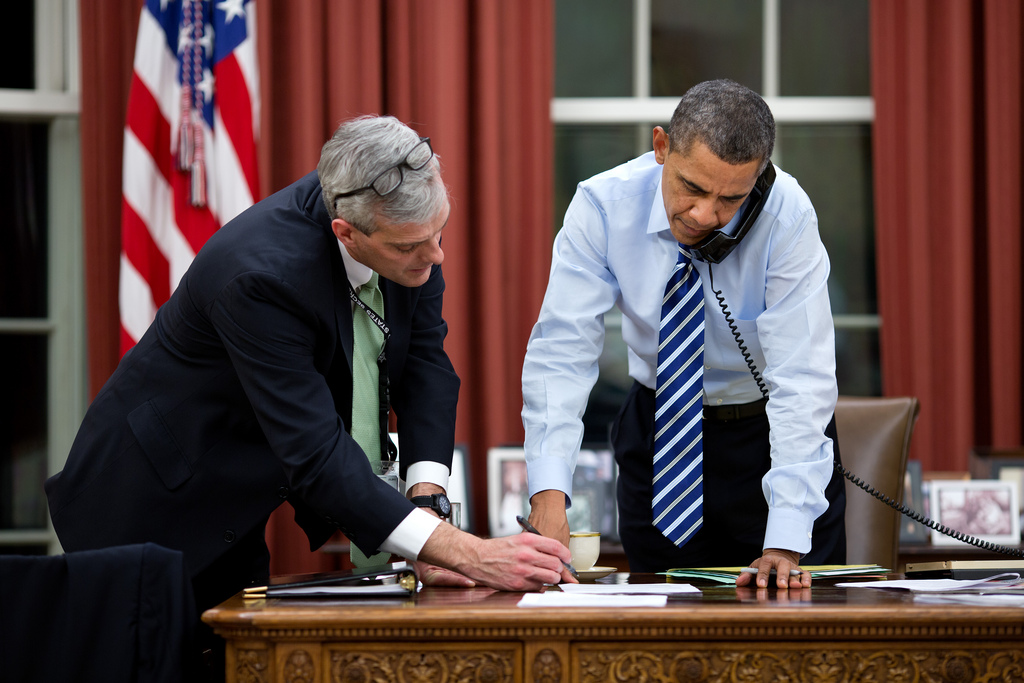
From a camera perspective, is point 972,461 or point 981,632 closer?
point 981,632

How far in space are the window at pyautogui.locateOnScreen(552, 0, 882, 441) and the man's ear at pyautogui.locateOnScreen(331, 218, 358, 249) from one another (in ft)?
6.75

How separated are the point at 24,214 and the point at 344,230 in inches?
101

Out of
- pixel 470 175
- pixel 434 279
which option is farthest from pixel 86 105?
pixel 434 279

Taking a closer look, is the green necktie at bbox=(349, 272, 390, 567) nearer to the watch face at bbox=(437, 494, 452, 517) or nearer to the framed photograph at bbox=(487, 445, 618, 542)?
the watch face at bbox=(437, 494, 452, 517)

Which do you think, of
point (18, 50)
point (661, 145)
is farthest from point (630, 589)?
point (18, 50)

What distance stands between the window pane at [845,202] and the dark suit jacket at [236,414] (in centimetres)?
236

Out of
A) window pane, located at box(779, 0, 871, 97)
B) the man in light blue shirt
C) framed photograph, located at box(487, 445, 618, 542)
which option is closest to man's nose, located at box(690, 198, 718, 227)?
the man in light blue shirt

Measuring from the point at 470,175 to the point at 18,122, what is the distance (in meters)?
1.71

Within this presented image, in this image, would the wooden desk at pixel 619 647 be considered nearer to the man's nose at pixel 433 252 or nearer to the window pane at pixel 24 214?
the man's nose at pixel 433 252

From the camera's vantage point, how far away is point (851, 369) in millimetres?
3602

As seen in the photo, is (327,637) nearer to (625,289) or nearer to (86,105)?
(625,289)

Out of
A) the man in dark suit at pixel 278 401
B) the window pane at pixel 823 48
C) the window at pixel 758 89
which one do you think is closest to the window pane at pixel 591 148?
the window at pixel 758 89

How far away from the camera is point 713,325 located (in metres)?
1.96

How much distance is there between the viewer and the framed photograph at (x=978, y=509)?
3061mm
